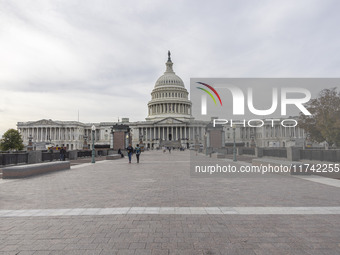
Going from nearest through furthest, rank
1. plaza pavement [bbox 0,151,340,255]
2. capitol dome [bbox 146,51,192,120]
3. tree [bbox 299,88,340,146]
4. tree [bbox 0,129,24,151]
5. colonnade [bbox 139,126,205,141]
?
1. plaza pavement [bbox 0,151,340,255]
2. tree [bbox 299,88,340,146]
3. tree [bbox 0,129,24,151]
4. colonnade [bbox 139,126,205,141]
5. capitol dome [bbox 146,51,192,120]

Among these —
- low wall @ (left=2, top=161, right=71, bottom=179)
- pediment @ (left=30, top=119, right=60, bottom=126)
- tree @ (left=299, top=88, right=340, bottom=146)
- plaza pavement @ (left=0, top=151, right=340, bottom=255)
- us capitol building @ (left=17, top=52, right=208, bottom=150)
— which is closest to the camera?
plaza pavement @ (left=0, top=151, right=340, bottom=255)

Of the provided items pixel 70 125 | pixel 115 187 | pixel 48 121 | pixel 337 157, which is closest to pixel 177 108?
pixel 70 125

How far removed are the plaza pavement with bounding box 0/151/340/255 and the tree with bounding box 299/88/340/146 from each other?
139 feet

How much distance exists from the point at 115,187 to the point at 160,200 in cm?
340

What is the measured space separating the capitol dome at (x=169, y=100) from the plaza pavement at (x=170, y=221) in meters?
136

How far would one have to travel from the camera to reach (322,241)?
207 inches

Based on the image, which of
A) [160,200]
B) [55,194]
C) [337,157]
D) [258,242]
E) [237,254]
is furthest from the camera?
[337,157]

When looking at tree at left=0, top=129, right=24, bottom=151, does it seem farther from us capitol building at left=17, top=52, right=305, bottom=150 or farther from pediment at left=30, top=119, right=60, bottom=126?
pediment at left=30, top=119, right=60, bottom=126

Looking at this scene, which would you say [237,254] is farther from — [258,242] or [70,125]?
[70,125]

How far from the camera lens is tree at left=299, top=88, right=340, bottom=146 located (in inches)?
1852

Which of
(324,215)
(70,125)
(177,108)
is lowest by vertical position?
(324,215)

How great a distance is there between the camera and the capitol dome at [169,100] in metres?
147

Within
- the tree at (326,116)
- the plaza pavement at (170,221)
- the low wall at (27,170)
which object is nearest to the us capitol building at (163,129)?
the tree at (326,116)

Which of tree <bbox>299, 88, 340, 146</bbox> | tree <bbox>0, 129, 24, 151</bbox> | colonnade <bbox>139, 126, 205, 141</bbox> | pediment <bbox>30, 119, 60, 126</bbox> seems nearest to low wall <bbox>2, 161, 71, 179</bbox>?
tree <bbox>299, 88, 340, 146</bbox>
